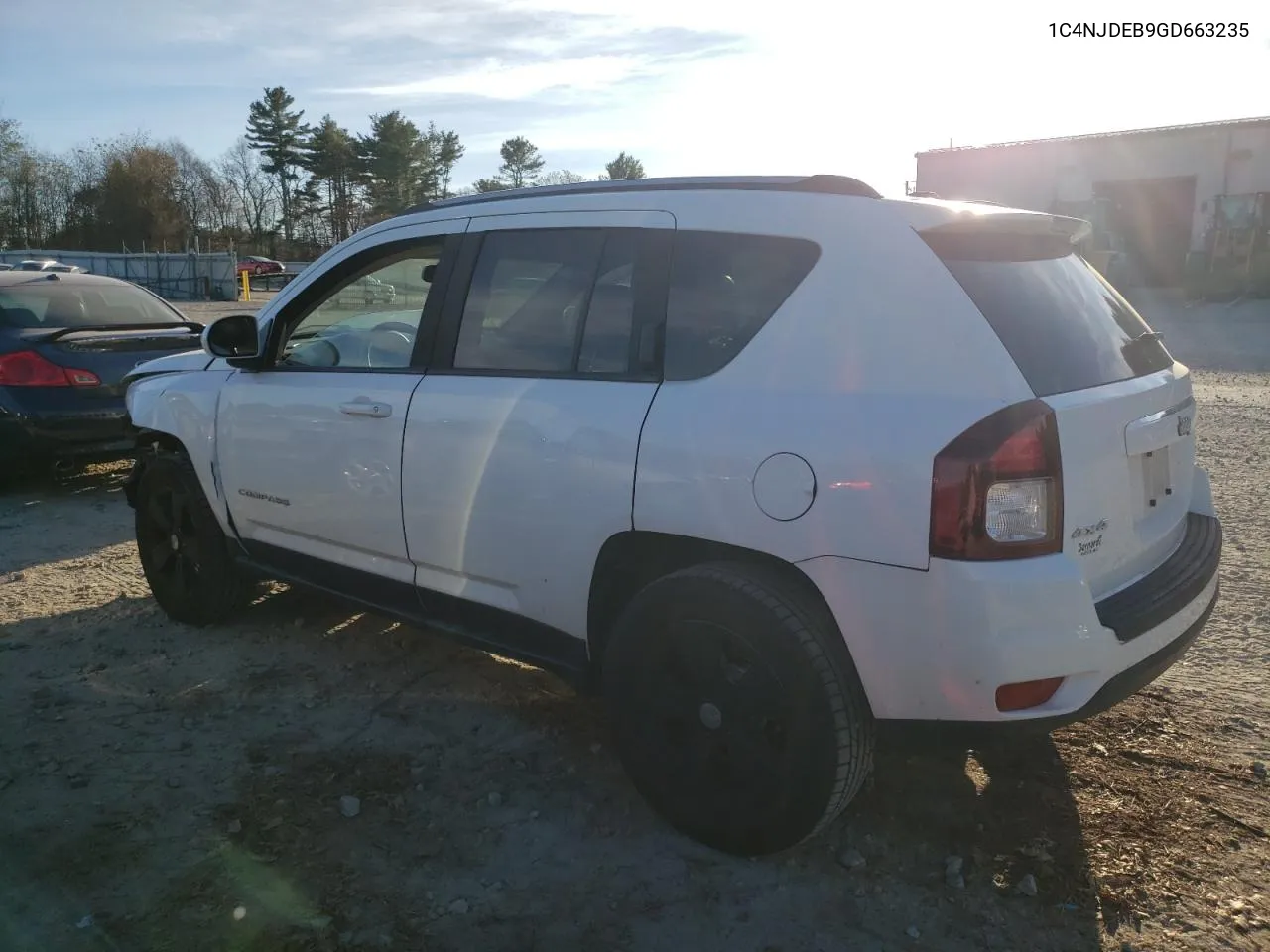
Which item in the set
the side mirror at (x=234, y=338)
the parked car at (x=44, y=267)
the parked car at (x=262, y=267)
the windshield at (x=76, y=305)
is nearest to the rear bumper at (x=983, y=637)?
the side mirror at (x=234, y=338)

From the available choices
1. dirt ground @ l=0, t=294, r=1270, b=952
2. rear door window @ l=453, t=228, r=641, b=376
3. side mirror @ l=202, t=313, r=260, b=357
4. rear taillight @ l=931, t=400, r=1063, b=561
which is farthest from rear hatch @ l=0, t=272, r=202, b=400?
rear taillight @ l=931, t=400, r=1063, b=561

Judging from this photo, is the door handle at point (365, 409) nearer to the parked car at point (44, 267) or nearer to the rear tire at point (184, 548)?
the rear tire at point (184, 548)

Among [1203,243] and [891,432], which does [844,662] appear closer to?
[891,432]

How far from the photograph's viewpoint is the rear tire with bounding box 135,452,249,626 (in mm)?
4566

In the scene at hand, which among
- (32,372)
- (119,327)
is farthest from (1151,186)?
(32,372)

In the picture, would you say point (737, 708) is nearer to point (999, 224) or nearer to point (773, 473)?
point (773, 473)

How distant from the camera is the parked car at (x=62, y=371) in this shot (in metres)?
7.06

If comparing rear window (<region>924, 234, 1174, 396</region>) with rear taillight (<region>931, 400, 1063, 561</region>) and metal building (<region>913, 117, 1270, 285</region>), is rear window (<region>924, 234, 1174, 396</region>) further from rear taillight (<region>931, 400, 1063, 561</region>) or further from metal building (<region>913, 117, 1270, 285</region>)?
metal building (<region>913, 117, 1270, 285</region>)

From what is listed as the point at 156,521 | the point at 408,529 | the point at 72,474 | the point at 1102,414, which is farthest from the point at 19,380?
the point at 1102,414

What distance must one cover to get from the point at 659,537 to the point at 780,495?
462mm

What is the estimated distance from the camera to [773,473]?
8.47 ft

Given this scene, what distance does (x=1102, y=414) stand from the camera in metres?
2.59

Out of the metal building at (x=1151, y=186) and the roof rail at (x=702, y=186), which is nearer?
the roof rail at (x=702, y=186)

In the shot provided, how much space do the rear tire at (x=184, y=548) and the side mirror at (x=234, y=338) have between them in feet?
2.29
